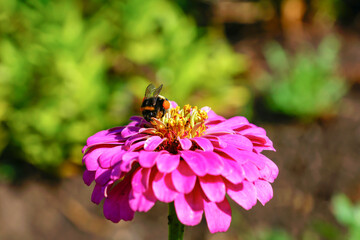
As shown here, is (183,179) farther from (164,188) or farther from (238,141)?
(238,141)

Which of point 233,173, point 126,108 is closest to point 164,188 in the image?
point 233,173

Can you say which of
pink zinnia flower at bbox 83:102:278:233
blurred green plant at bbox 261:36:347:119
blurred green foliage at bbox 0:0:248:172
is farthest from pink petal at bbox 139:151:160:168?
blurred green plant at bbox 261:36:347:119

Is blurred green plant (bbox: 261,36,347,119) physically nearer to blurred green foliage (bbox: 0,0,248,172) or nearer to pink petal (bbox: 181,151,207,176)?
blurred green foliage (bbox: 0,0,248,172)

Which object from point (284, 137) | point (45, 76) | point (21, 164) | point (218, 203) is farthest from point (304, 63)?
point (218, 203)

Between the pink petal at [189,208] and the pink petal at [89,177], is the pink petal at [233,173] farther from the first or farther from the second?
the pink petal at [89,177]

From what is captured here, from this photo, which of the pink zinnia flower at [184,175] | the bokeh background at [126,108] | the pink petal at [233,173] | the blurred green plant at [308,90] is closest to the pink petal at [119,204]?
the pink zinnia flower at [184,175]

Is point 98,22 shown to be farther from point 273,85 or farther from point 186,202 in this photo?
point 186,202
